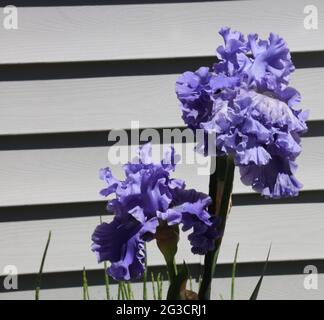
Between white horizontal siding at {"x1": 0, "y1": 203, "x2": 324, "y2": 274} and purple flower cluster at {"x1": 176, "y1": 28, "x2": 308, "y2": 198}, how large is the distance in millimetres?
1128

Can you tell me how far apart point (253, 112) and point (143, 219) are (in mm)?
206

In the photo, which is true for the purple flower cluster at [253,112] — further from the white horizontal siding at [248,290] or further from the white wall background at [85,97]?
the white horizontal siding at [248,290]

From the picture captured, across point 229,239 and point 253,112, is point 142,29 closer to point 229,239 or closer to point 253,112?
point 229,239

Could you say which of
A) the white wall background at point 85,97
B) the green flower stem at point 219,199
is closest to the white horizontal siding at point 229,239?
the white wall background at point 85,97

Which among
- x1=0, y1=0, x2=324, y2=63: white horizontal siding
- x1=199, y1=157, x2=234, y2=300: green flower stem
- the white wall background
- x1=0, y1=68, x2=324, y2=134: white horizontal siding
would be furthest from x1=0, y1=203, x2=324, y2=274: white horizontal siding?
x1=199, y1=157, x2=234, y2=300: green flower stem

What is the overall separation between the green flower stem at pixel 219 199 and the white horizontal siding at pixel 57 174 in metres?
1.03

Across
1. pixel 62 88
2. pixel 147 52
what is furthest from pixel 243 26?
pixel 62 88

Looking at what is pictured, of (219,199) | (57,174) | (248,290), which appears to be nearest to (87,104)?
(57,174)

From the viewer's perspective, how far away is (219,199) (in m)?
0.99

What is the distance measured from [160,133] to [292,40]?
1.57 ft

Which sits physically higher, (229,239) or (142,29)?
(142,29)

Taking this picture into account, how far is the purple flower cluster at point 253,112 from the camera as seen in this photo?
0.94 metres

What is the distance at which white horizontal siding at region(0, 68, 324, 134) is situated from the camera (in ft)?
6.70

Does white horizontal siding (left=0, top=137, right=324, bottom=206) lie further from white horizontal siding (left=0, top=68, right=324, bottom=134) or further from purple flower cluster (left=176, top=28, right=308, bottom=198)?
purple flower cluster (left=176, top=28, right=308, bottom=198)
